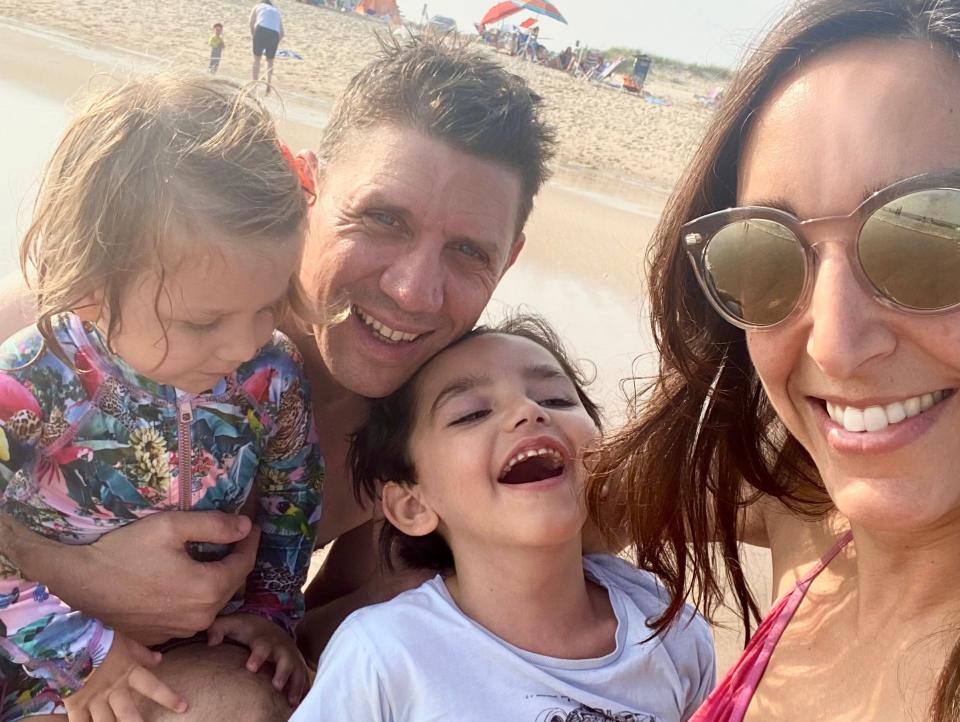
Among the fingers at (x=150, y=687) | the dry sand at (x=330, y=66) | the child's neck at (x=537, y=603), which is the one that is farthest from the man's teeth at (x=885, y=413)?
the dry sand at (x=330, y=66)

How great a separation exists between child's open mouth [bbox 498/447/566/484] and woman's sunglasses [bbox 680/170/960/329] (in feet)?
3.20

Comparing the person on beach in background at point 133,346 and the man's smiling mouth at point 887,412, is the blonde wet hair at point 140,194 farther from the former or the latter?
the man's smiling mouth at point 887,412

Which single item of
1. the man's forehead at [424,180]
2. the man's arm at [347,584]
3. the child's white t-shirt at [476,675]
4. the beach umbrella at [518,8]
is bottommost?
the man's arm at [347,584]

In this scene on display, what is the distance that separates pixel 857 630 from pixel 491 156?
190cm

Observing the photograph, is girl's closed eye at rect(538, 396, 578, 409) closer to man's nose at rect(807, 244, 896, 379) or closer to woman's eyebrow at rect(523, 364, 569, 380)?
woman's eyebrow at rect(523, 364, 569, 380)

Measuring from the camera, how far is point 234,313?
2330 millimetres

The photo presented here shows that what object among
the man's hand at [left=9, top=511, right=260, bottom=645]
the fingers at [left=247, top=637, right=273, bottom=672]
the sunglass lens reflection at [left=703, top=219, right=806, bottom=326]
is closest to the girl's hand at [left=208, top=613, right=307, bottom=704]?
the fingers at [left=247, top=637, right=273, bottom=672]

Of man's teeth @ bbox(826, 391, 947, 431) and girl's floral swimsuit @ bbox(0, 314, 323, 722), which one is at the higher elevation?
man's teeth @ bbox(826, 391, 947, 431)

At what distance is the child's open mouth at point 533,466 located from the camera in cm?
264

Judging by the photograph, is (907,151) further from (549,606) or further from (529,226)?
(529,226)

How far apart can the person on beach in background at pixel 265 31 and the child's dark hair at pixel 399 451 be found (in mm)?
16072

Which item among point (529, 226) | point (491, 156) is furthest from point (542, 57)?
point (491, 156)

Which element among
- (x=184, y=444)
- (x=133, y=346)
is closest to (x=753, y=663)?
(x=184, y=444)

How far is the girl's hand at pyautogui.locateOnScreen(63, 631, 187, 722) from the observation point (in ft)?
7.69
